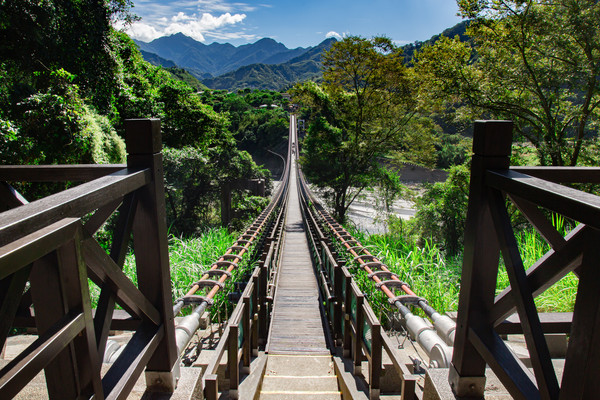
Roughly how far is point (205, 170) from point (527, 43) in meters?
12.5

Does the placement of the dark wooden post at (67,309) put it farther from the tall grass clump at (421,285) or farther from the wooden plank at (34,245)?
the tall grass clump at (421,285)

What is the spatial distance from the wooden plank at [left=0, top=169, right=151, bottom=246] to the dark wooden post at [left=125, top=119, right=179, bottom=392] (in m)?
0.08

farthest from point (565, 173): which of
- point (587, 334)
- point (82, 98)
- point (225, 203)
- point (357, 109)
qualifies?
point (225, 203)

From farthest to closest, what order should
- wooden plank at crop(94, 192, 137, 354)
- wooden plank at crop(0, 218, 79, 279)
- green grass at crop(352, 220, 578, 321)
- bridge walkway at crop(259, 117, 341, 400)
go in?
1. green grass at crop(352, 220, 578, 321)
2. bridge walkway at crop(259, 117, 341, 400)
3. wooden plank at crop(94, 192, 137, 354)
4. wooden plank at crop(0, 218, 79, 279)

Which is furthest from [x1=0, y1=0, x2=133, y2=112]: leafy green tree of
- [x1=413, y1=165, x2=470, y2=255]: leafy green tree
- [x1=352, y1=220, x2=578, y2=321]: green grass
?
[x1=413, y1=165, x2=470, y2=255]: leafy green tree

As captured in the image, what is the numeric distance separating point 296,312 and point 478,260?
138 inches

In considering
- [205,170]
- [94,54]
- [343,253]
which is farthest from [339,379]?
[205,170]

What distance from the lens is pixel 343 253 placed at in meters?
6.18

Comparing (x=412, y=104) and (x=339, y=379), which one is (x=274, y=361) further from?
(x=412, y=104)

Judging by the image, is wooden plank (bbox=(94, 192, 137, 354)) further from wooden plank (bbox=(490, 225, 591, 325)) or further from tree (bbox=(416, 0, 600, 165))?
tree (bbox=(416, 0, 600, 165))

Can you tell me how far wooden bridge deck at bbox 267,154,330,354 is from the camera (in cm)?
383

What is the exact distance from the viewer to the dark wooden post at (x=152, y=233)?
4.72 feet

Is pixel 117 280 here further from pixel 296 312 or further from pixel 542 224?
pixel 296 312

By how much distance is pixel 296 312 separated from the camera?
467 cm
